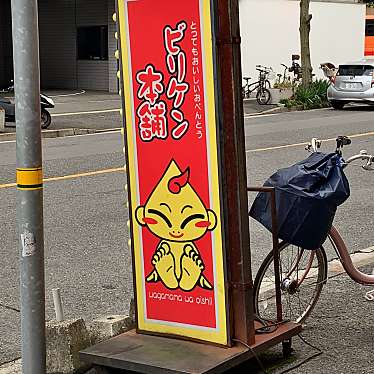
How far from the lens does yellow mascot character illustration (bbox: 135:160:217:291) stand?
14.1 feet

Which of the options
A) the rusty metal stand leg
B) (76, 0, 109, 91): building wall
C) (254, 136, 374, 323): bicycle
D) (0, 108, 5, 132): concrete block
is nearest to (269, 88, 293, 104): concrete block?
(76, 0, 109, 91): building wall

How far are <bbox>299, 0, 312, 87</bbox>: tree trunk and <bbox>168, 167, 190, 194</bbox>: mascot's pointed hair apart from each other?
22.2 m

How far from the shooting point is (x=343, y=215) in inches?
361

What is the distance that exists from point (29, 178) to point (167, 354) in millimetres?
1153

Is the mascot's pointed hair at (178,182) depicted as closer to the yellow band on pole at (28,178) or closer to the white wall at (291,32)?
the yellow band on pole at (28,178)

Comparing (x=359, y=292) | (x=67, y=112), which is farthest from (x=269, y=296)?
(x=67, y=112)

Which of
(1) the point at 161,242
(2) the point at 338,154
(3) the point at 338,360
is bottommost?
(3) the point at 338,360

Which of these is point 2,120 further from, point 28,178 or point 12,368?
point 28,178

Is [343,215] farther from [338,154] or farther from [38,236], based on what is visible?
[38,236]

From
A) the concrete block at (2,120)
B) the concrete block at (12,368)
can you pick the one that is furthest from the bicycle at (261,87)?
the concrete block at (12,368)

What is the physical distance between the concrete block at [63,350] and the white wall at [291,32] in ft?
86.6

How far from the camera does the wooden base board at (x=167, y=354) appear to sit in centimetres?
416

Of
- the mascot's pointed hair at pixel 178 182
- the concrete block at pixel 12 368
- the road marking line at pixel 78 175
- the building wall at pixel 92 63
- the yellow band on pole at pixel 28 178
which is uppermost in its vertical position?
the building wall at pixel 92 63

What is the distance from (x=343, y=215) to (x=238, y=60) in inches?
208
